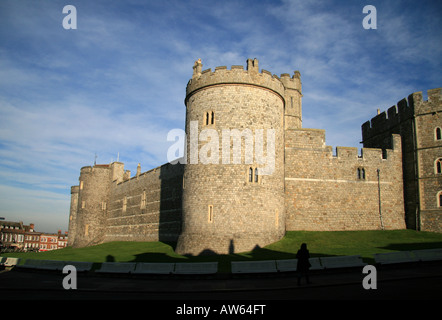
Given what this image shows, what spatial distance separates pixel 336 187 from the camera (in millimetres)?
25141

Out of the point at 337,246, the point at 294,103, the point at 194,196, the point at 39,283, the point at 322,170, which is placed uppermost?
the point at 294,103

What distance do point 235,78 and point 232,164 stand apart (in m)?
5.05

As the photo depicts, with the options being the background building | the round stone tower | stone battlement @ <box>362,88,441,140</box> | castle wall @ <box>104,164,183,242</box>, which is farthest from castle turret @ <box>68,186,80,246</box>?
stone battlement @ <box>362,88,441,140</box>

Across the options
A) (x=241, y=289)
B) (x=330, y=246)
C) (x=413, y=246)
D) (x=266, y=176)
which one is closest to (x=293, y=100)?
(x=266, y=176)

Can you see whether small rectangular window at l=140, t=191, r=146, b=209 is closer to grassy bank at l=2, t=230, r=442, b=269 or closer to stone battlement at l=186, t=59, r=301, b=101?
grassy bank at l=2, t=230, r=442, b=269

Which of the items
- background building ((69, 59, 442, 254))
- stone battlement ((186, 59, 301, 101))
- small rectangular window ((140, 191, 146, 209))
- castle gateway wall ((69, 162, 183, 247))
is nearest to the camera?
background building ((69, 59, 442, 254))

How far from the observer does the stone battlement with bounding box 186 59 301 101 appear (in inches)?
837

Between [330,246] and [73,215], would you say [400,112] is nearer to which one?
[330,246]

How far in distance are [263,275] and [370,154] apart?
16096mm

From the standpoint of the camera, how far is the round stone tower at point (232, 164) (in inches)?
776

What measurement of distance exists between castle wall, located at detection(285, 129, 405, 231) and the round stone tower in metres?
3.12

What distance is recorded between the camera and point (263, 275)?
13.8 meters
